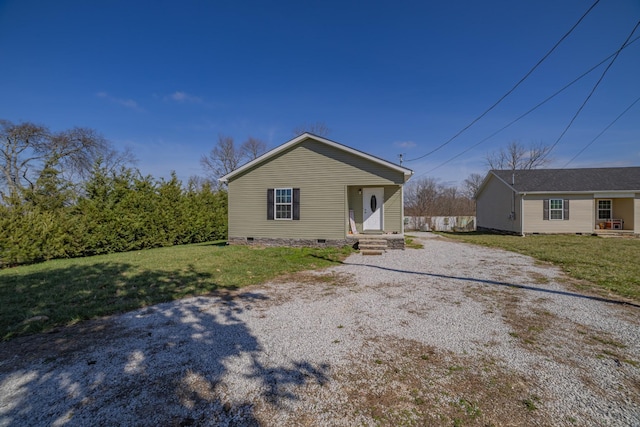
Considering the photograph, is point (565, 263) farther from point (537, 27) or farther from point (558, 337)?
point (537, 27)

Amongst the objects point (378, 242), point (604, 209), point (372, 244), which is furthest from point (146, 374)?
point (604, 209)

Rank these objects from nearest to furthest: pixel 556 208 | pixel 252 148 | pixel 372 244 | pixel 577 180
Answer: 1. pixel 372 244
2. pixel 556 208
3. pixel 577 180
4. pixel 252 148

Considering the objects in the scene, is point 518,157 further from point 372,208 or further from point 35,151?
point 35,151

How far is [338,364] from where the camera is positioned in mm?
2848

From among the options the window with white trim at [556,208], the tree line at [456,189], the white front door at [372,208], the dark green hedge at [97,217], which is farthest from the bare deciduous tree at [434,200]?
the dark green hedge at [97,217]

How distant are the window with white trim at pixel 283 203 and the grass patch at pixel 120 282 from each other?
7.96 feet

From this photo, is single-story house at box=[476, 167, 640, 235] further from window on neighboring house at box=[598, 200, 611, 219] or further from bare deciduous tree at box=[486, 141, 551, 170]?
bare deciduous tree at box=[486, 141, 551, 170]

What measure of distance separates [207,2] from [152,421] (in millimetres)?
12163

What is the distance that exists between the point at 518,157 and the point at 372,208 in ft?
99.3

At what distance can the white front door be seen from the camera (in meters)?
12.6

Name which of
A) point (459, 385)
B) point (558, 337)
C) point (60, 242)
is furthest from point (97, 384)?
point (60, 242)

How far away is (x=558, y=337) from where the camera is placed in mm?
3445

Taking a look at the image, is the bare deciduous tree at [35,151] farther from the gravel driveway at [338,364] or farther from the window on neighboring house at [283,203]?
the gravel driveway at [338,364]

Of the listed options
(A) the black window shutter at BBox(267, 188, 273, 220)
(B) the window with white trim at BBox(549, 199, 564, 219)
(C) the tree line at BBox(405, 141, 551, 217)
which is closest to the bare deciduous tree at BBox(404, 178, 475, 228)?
(C) the tree line at BBox(405, 141, 551, 217)
